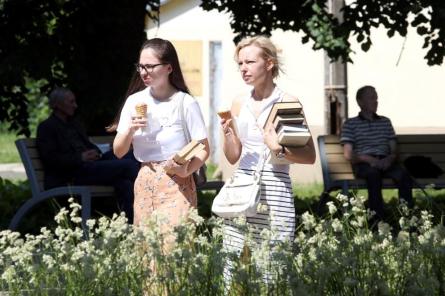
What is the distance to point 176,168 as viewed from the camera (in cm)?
679

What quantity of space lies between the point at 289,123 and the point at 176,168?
0.66 metres

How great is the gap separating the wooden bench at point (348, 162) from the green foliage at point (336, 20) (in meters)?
0.83

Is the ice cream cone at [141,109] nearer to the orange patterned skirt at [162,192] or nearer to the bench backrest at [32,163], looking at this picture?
the orange patterned skirt at [162,192]

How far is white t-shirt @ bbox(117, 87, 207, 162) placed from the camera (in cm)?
689

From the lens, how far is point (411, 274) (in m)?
5.57

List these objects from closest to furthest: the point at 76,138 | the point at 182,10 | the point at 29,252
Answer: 1. the point at 29,252
2. the point at 76,138
3. the point at 182,10

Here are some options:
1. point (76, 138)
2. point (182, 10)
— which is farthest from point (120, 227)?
point (182, 10)

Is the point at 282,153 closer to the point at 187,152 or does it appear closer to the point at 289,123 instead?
the point at 289,123

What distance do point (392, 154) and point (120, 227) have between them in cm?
685

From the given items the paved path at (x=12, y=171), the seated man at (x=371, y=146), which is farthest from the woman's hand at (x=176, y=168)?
the paved path at (x=12, y=171)

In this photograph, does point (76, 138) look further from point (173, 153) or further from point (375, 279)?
point (375, 279)

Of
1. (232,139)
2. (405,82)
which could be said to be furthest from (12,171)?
(232,139)

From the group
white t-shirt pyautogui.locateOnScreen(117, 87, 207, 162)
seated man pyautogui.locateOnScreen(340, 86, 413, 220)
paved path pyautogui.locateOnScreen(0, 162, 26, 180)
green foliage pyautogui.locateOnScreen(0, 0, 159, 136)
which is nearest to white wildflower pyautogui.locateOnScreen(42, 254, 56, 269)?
white t-shirt pyautogui.locateOnScreen(117, 87, 207, 162)

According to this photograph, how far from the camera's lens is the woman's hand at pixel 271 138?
6.60 meters
